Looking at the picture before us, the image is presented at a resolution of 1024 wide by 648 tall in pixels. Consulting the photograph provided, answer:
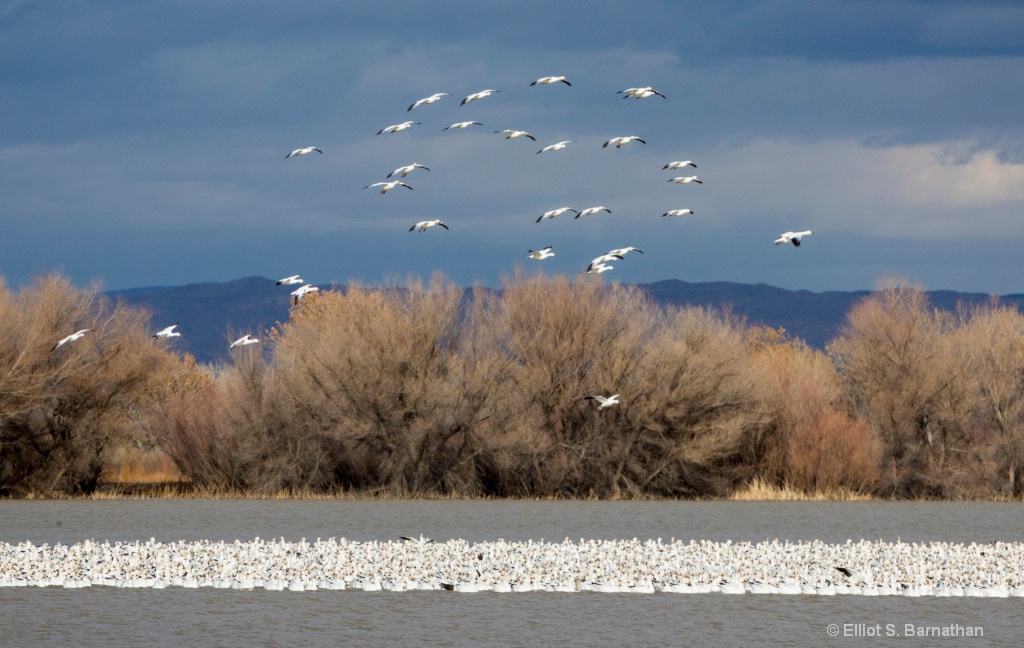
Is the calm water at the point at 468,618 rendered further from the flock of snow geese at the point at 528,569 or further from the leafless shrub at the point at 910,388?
the leafless shrub at the point at 910,388

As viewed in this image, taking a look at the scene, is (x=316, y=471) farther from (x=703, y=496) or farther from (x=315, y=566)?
(x=315, y=566)

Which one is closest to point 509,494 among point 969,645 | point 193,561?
point 193,561

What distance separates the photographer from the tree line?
127ft

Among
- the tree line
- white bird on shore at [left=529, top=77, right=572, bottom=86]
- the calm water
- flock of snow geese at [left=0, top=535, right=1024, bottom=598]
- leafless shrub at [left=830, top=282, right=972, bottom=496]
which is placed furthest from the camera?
leafless shrub at [left=830, top=282, right=972, bottom=496]

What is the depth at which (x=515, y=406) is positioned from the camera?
3931 cm

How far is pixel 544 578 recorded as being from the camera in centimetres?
1777

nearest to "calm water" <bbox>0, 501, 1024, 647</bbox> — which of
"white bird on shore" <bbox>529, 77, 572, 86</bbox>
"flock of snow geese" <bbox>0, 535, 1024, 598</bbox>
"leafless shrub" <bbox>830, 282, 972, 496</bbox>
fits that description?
"flock of snow geese" <bbox>0, 535, 1024, 598</bbox>

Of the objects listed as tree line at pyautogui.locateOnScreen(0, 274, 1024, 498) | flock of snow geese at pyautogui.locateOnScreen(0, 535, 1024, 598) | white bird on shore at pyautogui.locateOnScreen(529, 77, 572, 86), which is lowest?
flock of snow geese at pyautogui.locateOnScreen(0, 535, 1024, 598)

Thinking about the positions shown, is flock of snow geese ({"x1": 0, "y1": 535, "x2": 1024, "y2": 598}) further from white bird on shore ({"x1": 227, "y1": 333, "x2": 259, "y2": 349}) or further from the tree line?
the tree line

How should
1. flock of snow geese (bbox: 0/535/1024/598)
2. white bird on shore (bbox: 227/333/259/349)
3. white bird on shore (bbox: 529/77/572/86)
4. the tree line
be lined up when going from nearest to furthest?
1. flock of snow geese (bbox: 0/535/1024/598)
2. white bird on shore (bbox: 529/77/572/86)
3. white bird on shore (bbox: 227/333/259/349)
4. the tree line

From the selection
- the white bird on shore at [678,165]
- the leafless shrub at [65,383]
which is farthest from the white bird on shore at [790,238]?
the leafless shrub at [65,383]

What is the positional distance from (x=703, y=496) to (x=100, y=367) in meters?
17.5

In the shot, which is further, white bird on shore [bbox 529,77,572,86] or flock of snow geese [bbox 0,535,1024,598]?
white bird on shore [bbox 529,77,572,86]

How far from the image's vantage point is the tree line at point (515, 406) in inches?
1528
